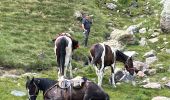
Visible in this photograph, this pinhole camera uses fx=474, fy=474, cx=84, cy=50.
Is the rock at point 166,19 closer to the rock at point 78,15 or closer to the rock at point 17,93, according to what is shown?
the rock at point 78,15

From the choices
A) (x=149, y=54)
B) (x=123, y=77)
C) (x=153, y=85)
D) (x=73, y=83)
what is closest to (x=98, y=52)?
(x=123, y=77)

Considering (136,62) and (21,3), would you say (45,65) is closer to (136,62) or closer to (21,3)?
(136,62)

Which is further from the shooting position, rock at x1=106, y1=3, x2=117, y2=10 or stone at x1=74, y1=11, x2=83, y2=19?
rock at x1=106, y1=3, x2=117, y2=10

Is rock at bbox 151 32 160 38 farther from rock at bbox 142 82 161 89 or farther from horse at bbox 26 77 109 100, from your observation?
horse at bbox 26 77 109 100

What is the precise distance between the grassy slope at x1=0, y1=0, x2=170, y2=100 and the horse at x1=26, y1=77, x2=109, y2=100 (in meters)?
5.07

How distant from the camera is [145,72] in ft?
98.9

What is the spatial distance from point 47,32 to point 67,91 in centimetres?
2118

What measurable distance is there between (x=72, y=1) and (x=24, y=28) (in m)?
12.2

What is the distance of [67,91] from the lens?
56.6 feet

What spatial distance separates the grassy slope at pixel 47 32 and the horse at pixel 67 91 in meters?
5.07

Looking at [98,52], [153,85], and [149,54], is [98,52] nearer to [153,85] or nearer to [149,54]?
[153,85]

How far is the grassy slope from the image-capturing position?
26.0 metres

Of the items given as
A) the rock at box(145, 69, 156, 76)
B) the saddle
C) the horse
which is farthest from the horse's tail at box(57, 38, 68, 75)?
the rock at box(145, 69, 156, 76)

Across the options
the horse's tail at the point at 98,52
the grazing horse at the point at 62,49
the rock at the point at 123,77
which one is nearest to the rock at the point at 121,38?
the rock at the point at 123,77
